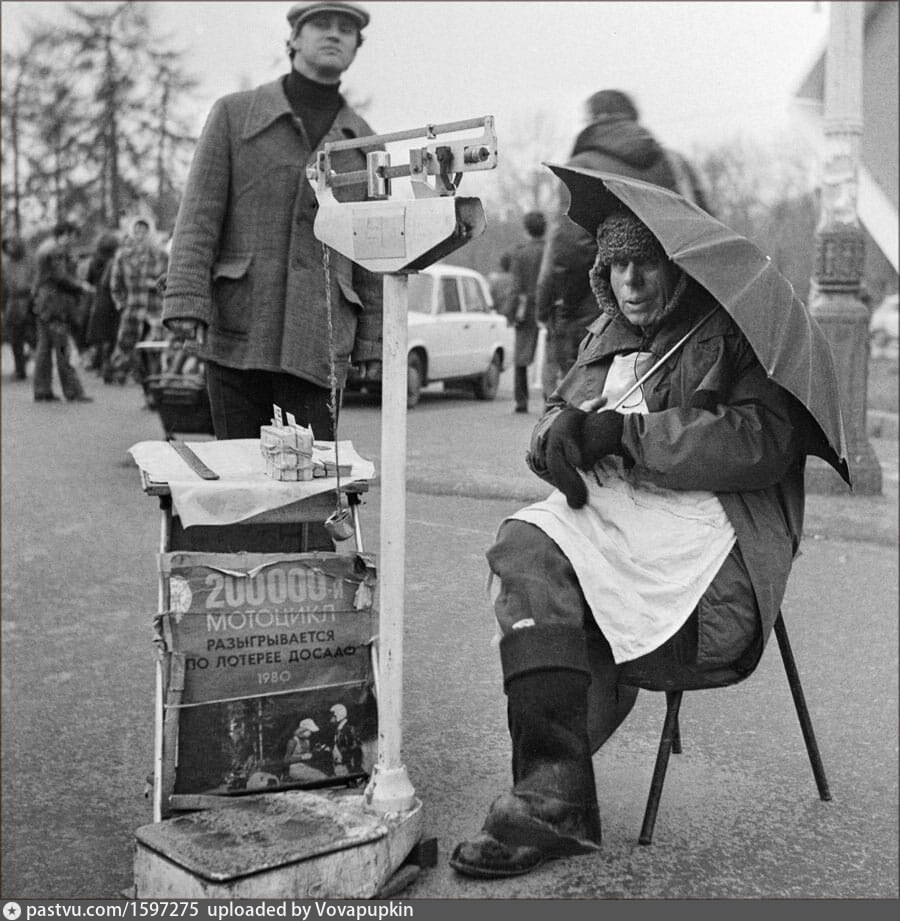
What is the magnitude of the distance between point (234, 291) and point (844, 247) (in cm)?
468

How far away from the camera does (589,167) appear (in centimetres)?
260

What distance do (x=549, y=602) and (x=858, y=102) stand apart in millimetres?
4949

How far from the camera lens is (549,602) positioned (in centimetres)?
231

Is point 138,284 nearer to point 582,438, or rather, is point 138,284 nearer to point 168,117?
point 168,117

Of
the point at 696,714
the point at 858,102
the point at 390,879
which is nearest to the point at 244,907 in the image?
the point at 390,879

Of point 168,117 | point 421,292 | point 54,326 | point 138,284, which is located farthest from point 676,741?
point 54,326

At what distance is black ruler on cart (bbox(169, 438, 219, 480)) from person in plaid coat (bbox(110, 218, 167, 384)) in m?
Result: 1.31

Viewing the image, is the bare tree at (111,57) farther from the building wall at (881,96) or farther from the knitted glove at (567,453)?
the building wall at (881,96)

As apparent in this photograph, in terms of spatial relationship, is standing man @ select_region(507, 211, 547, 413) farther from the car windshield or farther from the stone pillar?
the stone pillar

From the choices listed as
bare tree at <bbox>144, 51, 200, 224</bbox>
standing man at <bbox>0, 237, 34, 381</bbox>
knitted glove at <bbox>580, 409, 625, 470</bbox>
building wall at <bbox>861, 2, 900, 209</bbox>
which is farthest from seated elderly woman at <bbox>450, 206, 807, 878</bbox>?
standing man at <bbox>0, 237, 34, 381</bbox>

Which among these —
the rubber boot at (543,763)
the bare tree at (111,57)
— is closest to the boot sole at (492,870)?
the rubber boot at (543,763)

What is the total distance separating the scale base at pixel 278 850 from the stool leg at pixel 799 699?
2.59 feet

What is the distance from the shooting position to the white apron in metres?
2.34

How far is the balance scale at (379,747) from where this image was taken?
7.48ft
